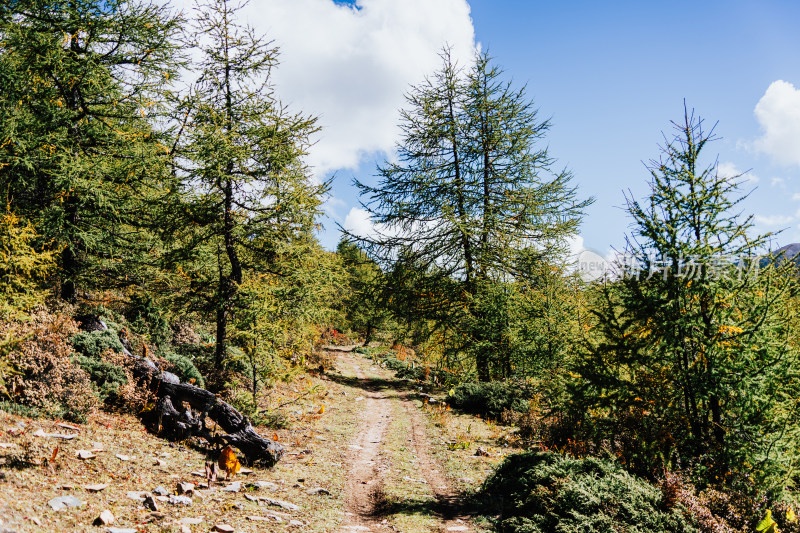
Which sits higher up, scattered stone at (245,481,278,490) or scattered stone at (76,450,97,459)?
scattered stone at (76,450,97,459)

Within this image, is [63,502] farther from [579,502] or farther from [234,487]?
[579,502]

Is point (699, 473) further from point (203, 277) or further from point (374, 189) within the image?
point (374, 189)

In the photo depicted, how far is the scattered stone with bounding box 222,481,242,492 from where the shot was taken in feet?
23.6

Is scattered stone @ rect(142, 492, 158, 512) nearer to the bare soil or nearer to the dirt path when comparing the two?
the bare soil

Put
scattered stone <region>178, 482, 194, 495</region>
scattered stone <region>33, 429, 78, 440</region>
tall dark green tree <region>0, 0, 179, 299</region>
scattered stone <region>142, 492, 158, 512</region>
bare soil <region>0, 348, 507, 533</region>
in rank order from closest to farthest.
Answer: bare soil <region>0, 348, 507, 533</region>
scattered stone <region>142, 492, 158, 512</region>
scattered stone <region>178, 482, 194, 495</region>
scattered stone <region>33, 429, 78, 440</region>
tall dark green tree <region>0, 0, 179, 299</region>

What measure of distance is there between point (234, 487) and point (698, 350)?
28.0ft

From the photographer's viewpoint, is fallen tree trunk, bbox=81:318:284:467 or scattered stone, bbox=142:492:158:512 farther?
fallen tree trunk, bbox=81:318:284:467

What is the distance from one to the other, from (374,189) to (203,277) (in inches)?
426

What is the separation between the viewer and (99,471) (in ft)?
21.3

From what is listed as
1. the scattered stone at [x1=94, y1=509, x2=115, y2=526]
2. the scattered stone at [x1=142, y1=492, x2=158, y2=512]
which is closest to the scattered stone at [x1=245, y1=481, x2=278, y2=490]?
the scattered stone at [x1=142, y1=492, x2=158, y2=512]

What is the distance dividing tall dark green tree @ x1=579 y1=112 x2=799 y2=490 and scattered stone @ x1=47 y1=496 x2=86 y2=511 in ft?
26.9

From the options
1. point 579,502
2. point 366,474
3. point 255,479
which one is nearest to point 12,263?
point 255,479

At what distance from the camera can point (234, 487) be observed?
7336mm

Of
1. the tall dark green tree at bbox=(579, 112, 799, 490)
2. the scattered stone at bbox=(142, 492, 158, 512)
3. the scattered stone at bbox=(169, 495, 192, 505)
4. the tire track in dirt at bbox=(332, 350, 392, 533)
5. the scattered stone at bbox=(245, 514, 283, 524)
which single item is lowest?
the tire track in dirt at bbox=(332, 350, 392, 533)
